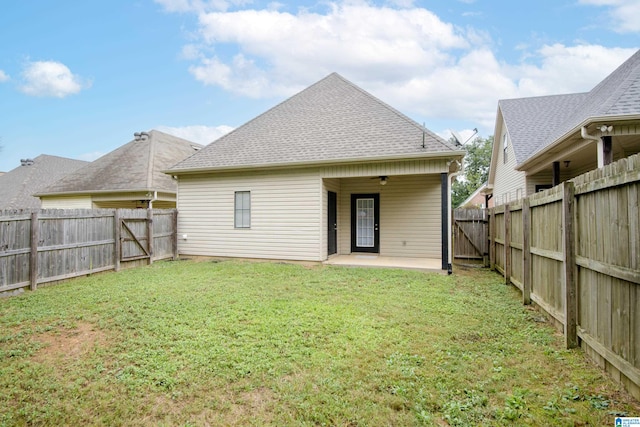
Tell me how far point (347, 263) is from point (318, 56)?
11927mm

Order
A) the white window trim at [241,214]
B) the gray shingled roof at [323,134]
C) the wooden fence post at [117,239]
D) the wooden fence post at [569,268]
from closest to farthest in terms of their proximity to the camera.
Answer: the wooden fence post at [569,268] → the wooden fence post at [117,239] → the gray shingled roof at [323,134] → the white window trim at [241,214]

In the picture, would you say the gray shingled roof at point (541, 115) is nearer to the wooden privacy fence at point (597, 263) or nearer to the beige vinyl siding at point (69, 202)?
the wooden privacy fence at point (597, 263)

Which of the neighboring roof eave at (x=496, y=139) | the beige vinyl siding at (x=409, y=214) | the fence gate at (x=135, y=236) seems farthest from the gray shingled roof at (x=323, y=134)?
the neighboring roof eave at (x=496, y=139)

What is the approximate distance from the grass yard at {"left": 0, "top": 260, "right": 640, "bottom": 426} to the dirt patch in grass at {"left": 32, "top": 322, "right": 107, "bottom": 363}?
2 cm

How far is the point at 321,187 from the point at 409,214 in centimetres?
313

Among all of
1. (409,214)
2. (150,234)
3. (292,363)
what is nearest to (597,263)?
(292,363)

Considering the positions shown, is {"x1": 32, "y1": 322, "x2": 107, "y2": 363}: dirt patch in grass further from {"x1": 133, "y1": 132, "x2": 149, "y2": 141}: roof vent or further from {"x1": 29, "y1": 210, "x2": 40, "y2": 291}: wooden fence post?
{"x1": 133, "y1": 132, "x2": 149, "y2": 141}: roof vent

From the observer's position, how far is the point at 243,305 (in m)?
5.35

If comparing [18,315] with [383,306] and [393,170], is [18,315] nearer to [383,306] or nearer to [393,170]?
[383,306]

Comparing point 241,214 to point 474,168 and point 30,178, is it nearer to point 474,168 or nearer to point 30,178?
point 30,178

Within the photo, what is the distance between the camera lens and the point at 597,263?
2984mm

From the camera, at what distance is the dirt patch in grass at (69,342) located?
3650 mm

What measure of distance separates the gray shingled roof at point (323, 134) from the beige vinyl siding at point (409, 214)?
1707mm

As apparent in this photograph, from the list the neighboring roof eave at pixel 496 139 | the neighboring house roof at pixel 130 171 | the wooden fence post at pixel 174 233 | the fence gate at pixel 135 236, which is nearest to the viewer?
the fence gate at pixel 135 236
